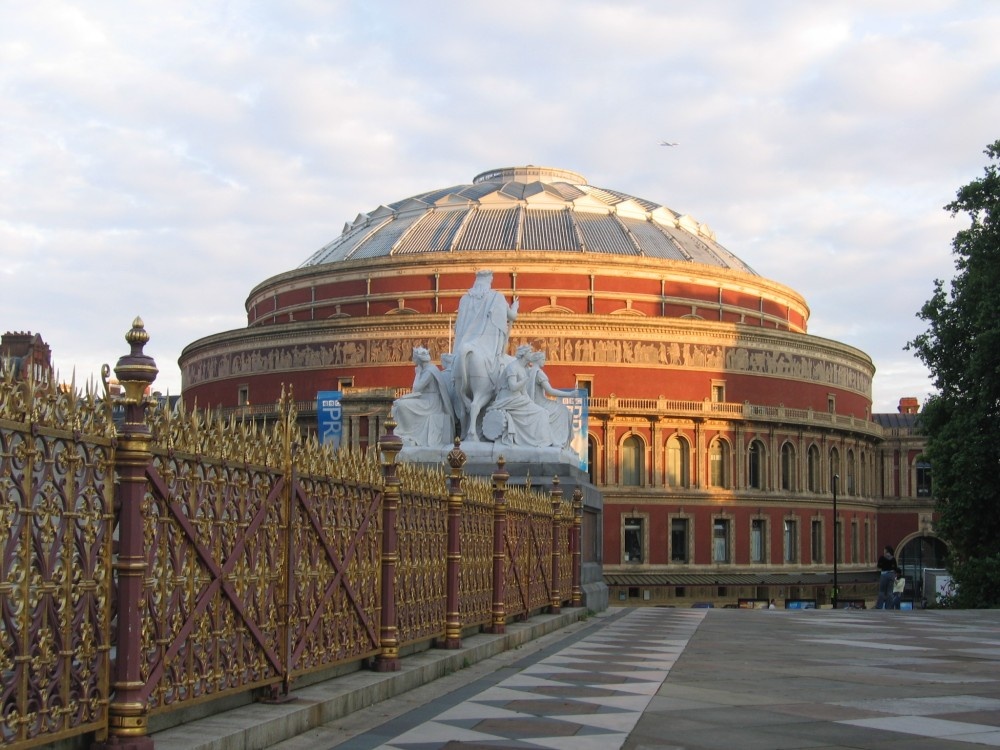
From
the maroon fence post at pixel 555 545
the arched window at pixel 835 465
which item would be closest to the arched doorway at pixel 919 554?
the arched window at pixel 835 465

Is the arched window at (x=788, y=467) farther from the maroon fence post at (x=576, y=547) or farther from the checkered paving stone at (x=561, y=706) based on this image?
the checkered paving stone at (x=561, y=706)

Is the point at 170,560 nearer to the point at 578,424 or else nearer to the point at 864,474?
the point at 578,424

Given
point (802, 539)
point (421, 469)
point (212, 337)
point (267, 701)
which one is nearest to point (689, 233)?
point (802, 539)

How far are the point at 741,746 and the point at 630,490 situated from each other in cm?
4602

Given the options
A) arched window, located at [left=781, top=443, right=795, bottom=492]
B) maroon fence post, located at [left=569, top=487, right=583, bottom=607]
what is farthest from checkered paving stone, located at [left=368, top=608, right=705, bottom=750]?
arched window, located at [left=781, top=443, right=795, bottom=492]

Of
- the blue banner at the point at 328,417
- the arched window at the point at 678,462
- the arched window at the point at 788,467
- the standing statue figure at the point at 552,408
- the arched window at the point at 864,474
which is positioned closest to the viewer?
the standing statue figure at the point at 552,408

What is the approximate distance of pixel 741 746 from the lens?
7.27 meters

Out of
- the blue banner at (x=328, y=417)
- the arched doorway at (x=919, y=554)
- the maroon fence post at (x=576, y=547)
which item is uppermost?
the blue banner at (x=328, y=417)

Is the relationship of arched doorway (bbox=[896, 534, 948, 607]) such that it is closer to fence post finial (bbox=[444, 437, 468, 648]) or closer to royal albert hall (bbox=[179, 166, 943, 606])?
royal albert hall (bbox=[179, 166, 943, 606])

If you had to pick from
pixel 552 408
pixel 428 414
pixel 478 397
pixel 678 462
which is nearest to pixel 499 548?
pixel 478 397

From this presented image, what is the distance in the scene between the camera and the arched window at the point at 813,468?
192ft

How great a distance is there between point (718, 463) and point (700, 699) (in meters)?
46.7

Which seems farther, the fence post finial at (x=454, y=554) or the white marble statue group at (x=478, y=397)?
the white marble statue group at (x=478, y=397)

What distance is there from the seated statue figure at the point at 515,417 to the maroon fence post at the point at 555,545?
1.57m
